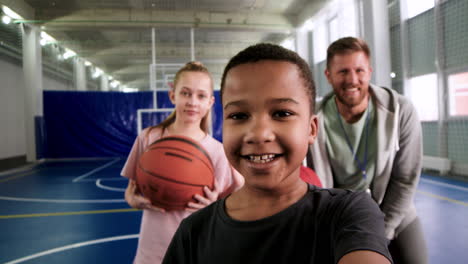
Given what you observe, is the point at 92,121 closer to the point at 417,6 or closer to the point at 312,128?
the point at 417,6

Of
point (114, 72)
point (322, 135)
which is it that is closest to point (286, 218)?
point (322, 135)

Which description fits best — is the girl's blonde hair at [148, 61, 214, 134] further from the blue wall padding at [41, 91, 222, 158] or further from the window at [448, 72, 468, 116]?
the blue wall padding at [41, 91, 222, 158]

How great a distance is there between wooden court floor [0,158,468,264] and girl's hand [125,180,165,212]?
4.24ft

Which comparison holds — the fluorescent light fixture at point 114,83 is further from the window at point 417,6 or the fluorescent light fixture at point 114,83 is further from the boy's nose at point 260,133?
the boy's nose at point 260,133

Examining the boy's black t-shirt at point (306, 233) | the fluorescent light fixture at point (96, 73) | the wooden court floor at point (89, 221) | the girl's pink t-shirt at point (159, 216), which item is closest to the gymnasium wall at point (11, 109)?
the wooden court floor at point (89, 221)

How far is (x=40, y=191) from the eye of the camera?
5.34 m

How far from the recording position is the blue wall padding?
10133 millimetres

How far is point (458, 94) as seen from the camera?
556 centimetres

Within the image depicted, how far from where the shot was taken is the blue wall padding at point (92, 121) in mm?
10133

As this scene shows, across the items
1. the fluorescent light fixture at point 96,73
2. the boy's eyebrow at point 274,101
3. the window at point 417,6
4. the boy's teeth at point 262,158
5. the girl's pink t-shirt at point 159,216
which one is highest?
the fluorescent light fixture at point 96,73

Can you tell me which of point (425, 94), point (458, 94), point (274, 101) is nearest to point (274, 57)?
point (274, 101)

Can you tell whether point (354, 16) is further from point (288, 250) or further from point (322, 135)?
point (288, 250)

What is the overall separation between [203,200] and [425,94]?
6.14 metres

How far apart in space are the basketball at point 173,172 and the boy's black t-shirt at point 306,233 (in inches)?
29.0
